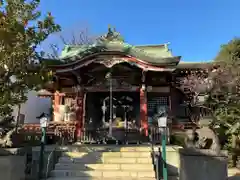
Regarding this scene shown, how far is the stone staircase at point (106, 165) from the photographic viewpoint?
7789mm

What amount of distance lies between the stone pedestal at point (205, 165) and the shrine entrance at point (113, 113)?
6.35m

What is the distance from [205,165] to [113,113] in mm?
7912

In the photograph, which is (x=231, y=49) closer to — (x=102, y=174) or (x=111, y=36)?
(x=111, y=36)

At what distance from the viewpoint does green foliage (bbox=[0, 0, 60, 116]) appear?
7539 millimetres

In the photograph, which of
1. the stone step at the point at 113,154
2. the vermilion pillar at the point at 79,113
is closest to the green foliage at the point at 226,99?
the stone step at the point at 113,154

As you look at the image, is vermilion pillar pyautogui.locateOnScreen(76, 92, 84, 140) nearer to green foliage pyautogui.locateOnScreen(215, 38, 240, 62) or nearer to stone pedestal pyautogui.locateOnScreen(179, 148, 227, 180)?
stone pedestal pyautogui.locateOnScreen(179, 148, 227, 180)

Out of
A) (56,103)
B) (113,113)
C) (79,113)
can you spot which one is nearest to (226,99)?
(113,113)

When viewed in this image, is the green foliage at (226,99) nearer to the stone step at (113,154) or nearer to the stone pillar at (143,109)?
the stone pillar at (143,109)

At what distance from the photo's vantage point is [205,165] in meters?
6.00

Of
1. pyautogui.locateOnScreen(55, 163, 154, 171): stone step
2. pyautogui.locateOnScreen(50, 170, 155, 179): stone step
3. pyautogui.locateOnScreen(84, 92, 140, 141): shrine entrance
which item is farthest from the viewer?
pyautogui.locateOnScreen(84, 92, 140, 141): shrine entrance

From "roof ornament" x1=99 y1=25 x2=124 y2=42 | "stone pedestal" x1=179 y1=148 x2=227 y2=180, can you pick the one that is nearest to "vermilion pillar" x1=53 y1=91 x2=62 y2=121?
"roof ornament" x1=99 y1=25 x2=124 y2=42

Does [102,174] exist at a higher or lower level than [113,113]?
lower

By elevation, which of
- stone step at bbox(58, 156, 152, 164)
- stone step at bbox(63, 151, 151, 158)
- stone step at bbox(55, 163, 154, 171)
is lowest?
stone step at bbox(55, 163, 154, 171)

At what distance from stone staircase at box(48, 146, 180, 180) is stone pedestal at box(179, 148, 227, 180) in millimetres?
1741
